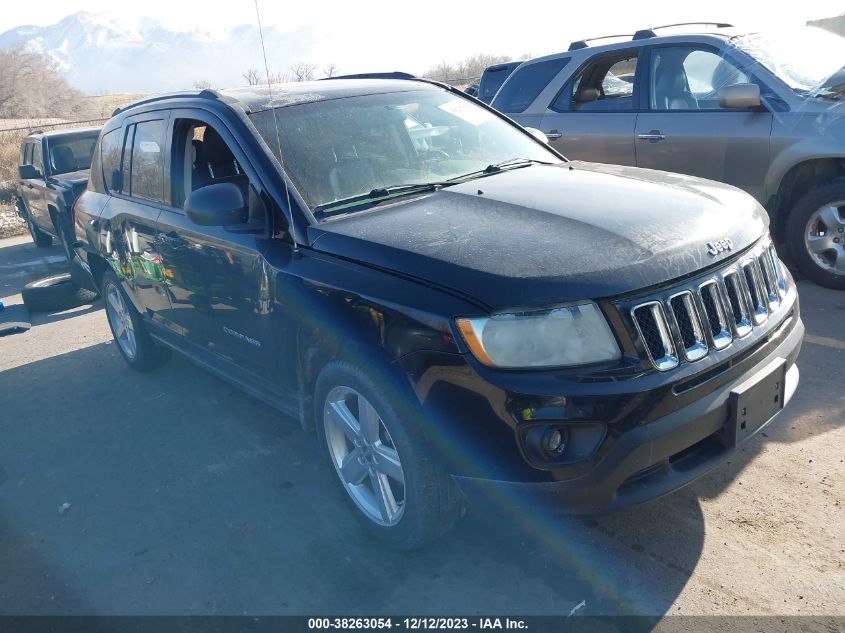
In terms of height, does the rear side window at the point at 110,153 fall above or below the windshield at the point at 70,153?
above

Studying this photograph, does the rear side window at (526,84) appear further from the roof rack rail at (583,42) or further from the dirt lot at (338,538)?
the dirt lot at (338,538)

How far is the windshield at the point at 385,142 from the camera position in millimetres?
3477

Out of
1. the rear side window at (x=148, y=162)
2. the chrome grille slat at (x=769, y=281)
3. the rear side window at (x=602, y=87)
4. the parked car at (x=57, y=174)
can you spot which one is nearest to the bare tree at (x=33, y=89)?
the parked car at (x=57, y=174)

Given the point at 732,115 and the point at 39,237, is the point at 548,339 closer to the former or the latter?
the point at 732,115

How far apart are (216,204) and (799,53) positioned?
501 cm

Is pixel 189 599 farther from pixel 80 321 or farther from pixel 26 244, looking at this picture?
pixel 26 244

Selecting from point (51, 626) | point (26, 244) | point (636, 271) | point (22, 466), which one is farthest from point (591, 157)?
point (26, 244)

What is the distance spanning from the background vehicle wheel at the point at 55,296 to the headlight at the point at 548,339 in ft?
21.2

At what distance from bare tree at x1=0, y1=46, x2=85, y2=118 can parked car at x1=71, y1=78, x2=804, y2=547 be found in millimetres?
37203

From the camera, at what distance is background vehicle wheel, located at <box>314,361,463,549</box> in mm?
2729

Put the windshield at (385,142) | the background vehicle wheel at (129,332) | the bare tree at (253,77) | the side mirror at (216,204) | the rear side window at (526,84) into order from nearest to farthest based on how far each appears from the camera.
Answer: the side mirror at (216,204) < the windshield at (385,142) < the bare tree at (253,77) < the background vehicle wheel at (129,332) < the rear side window at (526,84)

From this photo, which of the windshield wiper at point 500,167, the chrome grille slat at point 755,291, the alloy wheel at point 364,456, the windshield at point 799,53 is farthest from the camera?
the windshield at point 799,53

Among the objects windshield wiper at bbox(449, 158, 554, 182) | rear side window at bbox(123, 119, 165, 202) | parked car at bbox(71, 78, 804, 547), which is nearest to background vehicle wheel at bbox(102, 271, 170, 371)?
rear side window at bbox(123, 119, 165, 202)

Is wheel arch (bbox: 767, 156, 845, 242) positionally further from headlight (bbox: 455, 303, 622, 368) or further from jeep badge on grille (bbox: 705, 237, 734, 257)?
headlight (bbox: 455, 303, 622, 368)
